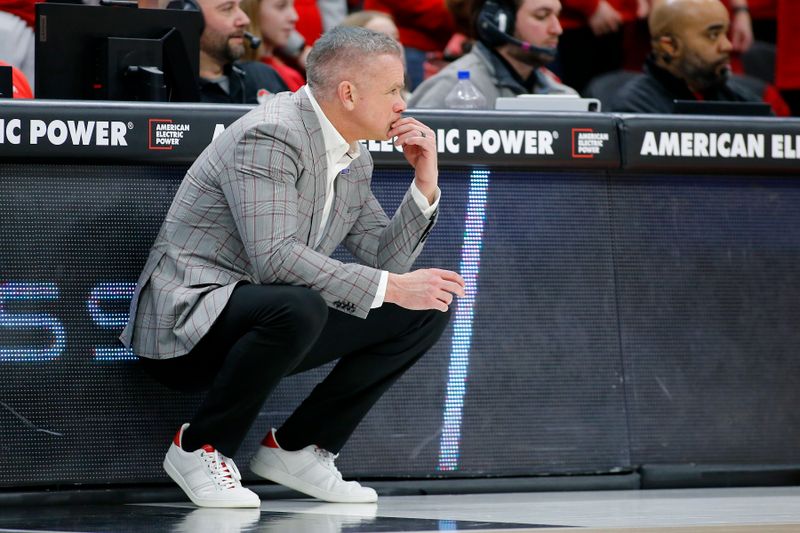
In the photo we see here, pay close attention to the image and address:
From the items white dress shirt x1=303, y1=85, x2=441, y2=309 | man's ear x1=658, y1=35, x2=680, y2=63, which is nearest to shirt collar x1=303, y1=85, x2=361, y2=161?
white dress shirt x1=303, y1=85, x2=441, y2=309

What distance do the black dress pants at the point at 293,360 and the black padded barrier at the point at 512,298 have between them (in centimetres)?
22

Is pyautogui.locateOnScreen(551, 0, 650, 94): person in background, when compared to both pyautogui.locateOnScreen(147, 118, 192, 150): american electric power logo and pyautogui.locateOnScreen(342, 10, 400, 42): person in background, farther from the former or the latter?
pyautogui.locateOnScreen(147, 118, 192, 150): american electric power logo

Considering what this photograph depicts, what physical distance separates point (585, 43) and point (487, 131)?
9.70ft

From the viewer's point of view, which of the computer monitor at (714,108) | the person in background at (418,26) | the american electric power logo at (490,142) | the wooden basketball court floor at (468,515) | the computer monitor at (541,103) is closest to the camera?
the wooden basketball court floor at (468,515)

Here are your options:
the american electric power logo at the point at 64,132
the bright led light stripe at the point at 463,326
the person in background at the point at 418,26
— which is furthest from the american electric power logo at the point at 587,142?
the person in background at the point at 418,26

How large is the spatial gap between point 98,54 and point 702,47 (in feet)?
9.42

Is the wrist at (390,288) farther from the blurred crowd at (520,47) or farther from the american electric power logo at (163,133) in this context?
the blurred crowd at (520,47)

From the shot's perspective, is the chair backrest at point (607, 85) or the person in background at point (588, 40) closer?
the chair backrest at point (607, 85)

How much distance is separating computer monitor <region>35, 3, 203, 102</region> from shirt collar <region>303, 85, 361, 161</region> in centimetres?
58

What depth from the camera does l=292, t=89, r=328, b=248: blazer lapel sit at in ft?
9.75

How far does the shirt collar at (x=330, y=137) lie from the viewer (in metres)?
3.00

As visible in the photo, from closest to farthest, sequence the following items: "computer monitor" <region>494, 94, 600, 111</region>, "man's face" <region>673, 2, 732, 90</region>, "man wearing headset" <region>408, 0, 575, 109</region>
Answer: "computer monitor" <region>494, 94, 600, 111</region>, "man wearing headset" <region>408, 0, 575, 109</region>, "man's face" <region>673, 2, 732, 90</region>

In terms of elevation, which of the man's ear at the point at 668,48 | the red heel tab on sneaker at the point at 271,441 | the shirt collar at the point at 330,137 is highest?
the man's ear at the point at 668,48

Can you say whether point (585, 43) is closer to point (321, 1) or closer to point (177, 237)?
point (321, 1)
